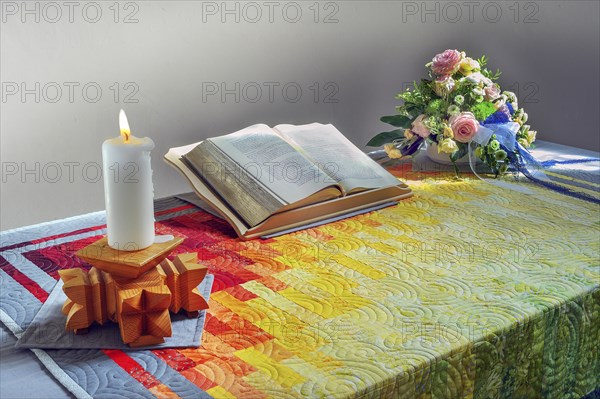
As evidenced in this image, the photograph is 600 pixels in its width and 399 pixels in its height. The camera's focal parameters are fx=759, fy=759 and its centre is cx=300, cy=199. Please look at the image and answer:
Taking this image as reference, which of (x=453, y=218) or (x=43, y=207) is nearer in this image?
(x=453, y=218)

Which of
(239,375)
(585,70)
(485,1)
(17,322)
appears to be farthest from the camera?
(485,1)

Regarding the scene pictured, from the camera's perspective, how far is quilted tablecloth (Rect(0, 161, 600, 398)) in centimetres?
93

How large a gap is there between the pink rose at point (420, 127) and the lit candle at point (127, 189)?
0.95 m

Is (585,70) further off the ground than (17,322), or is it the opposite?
(585,70)

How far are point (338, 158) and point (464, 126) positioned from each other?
1.12 ft

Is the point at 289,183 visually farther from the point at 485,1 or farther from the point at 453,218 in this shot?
the point at 485,1

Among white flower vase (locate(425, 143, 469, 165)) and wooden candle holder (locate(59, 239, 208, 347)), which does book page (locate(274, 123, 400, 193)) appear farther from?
wooden candle holder (locate(59, 239, 208, 347))

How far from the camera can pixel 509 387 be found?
111cm

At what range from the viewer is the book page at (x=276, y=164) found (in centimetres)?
144

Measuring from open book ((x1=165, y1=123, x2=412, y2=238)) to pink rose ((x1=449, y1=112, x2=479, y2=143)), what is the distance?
0.75ft

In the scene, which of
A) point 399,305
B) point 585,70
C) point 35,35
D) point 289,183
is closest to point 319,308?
point 399,305

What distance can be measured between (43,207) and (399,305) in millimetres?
1264

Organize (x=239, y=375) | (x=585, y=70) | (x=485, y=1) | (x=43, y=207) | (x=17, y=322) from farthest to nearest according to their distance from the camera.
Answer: (x=485, y=1), (x=585, y=70), (x=43, y=207), (x=17, y=322), (x=239, y=375)

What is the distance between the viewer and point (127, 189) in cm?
94
